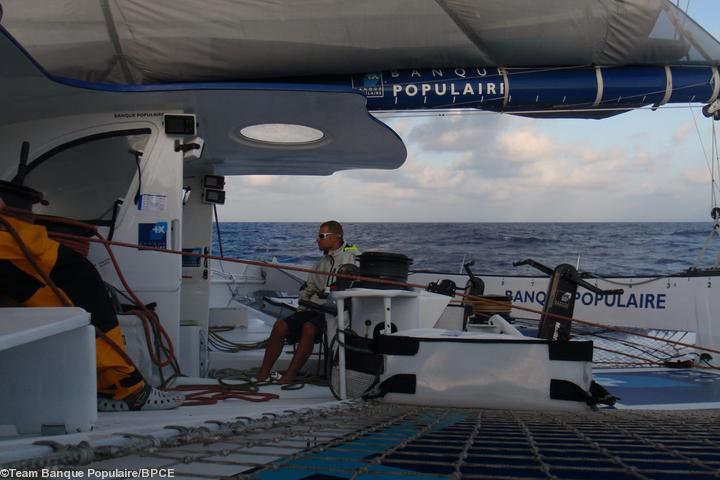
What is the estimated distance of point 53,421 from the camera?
6.59 feet

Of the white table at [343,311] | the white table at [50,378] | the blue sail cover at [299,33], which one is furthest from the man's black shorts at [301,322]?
the white table at [50,378]

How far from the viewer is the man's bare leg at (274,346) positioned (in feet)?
16.0

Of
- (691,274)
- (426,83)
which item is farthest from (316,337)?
(691,274)

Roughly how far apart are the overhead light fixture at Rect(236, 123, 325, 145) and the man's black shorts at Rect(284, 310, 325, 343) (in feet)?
5.61

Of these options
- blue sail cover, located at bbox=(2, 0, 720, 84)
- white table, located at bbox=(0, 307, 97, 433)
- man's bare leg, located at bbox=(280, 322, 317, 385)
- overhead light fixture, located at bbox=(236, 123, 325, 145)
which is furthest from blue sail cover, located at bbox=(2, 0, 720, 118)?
white table, located at bbox=(0, 307, 97, 433)

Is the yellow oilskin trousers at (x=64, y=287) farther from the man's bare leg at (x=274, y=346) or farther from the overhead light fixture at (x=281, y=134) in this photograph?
the overhead light fixture at (x=281, y=134)

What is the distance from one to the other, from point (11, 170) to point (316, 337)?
8.90 ft

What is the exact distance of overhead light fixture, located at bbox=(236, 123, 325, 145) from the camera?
218 inches

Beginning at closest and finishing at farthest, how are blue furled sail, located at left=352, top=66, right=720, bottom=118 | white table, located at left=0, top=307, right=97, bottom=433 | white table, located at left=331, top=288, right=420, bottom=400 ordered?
1. white table, located at left=0, top=307, right=97, bottom=433
2. white table, located at left=331, top=288, right=420, bottom=400
3. blue furled sail, located at left=352, top=66, right=720, bottom=118

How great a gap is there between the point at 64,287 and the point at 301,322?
90.4 inches

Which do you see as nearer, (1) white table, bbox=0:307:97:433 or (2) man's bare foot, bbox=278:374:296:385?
(1) white table, bbox=0:307:97:433

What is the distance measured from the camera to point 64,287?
2953mm

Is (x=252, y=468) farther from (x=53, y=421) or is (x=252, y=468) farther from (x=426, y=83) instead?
(x=426, y=83)

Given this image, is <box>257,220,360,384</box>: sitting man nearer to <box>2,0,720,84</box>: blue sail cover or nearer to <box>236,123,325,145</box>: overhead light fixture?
<box>236,123,325,145</box>: overhead light fixture
